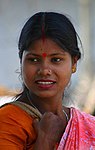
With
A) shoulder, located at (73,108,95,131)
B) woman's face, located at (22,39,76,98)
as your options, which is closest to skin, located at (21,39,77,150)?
woman's face, located at (22,39,76,98)

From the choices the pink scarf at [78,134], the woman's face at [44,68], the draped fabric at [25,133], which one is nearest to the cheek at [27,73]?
the woman's face at [44,68]

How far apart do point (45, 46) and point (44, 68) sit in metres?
0.10

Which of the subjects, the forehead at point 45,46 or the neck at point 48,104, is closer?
the forehead at point 45,46

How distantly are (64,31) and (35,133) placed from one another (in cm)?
49

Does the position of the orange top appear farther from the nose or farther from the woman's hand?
the nose

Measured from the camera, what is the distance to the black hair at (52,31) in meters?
2.15

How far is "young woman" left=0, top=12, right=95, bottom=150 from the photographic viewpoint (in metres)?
2.08

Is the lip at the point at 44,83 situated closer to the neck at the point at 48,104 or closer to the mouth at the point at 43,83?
the mouth at the point at 43,83

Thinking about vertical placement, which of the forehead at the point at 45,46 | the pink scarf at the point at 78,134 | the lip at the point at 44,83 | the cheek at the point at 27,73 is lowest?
the pink scarf at the point at 78,134

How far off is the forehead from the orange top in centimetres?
27

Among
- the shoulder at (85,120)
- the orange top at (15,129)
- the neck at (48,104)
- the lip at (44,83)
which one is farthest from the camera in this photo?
the shoulder at (85,120)

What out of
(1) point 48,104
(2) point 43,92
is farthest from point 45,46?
(1) point 48,104

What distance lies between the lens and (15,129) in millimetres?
2047

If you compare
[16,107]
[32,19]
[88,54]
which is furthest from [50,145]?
[88,54]
